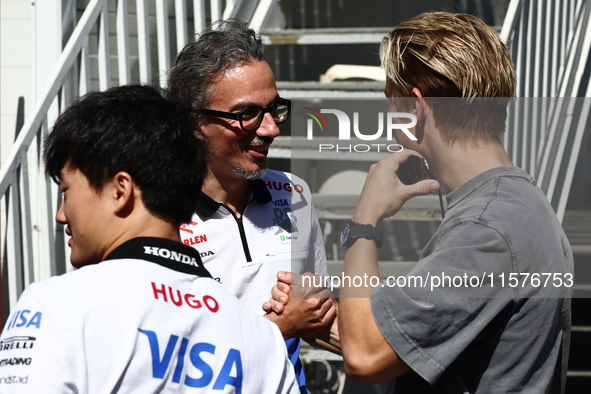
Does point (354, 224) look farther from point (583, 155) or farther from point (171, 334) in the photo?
point (583, 155)

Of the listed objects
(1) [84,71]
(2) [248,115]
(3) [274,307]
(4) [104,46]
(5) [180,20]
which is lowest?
(3) [274,307]

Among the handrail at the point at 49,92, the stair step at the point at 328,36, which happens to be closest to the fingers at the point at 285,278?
the handrail at the point at 49,92

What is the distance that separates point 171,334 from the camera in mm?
942

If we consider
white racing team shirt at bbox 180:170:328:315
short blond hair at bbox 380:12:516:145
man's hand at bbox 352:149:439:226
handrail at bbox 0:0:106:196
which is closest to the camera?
short blond hair at bbox 380:12:516:145

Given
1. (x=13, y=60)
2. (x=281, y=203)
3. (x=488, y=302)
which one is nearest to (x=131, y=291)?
(x=488, y=302)

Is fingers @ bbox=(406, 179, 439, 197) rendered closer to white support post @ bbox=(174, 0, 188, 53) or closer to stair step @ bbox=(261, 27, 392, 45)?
stair step @ bbox=(261, 27, 392, 45)

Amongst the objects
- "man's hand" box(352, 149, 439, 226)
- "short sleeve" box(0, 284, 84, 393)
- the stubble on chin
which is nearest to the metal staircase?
the stubble on chin

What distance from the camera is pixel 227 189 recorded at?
1.97 meters

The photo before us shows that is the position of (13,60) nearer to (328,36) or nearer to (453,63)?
(328,36)

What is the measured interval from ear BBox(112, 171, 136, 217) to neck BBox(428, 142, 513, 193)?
0.72m

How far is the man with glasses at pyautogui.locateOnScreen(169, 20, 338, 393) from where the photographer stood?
6.13 ft

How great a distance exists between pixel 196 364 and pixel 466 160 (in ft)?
2.51

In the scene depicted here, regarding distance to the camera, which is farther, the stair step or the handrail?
the stair step

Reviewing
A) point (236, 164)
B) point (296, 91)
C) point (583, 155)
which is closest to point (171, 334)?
point (236, 164)
